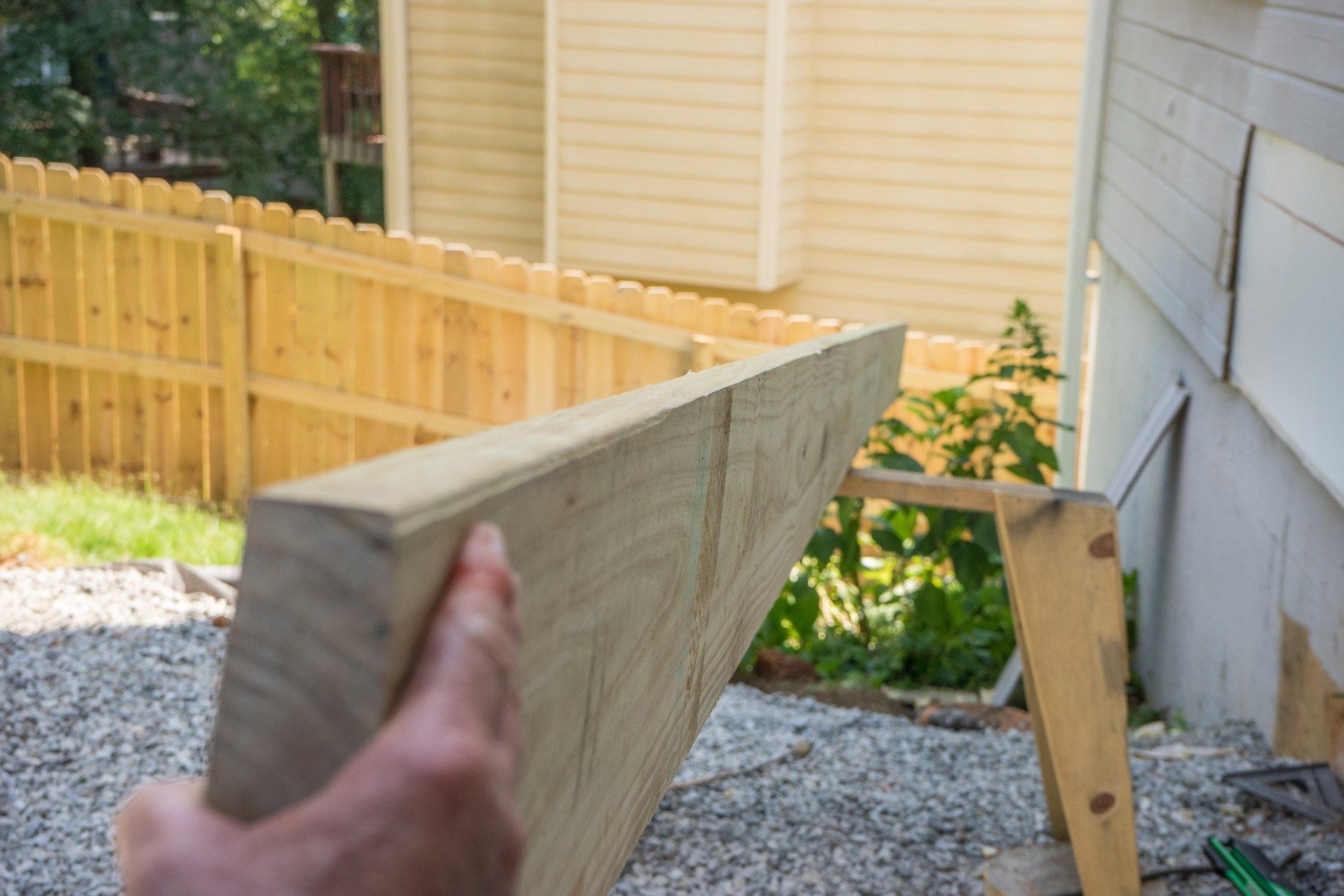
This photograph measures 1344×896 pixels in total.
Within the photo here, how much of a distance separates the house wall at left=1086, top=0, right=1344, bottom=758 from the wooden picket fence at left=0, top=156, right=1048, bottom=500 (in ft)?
6.60

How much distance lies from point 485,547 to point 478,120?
10009mm

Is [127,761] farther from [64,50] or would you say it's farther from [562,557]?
[64,50]

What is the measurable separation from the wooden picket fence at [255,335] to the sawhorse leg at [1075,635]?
179 inches

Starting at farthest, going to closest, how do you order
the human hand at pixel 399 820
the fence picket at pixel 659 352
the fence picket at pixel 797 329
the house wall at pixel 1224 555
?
the fence picket at pixel 659 352
the fence picket at pixel 797 329
the house wall at pixel 1224 555
the human hand at pixel 399 820

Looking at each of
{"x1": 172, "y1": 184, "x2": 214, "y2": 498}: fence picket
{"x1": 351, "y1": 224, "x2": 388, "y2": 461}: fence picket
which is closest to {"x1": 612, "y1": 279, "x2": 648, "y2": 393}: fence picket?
{"x1": 351, "y1": 224, "x2": 388, "y2": 461}: fence picket

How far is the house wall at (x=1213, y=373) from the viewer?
281cm

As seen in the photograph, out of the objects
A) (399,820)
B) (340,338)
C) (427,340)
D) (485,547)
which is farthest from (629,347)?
(399,820)

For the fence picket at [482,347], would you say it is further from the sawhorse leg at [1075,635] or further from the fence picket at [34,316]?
the sawhorse leg at [1075,635]

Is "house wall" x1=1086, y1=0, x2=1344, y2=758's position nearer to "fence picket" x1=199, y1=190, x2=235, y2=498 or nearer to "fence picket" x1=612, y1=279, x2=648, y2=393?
"fence picket" x1=612, y1=279, x2=648, y2=393

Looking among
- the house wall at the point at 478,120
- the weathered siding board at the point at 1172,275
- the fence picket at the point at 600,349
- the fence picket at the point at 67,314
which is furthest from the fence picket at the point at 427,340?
the weathered siding board at the point at 1172,275

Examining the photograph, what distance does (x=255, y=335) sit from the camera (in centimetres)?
741

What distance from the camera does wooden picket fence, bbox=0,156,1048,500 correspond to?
696cm

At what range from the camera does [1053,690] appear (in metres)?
2.15

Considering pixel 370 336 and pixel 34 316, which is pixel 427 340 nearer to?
pixel 370 336
